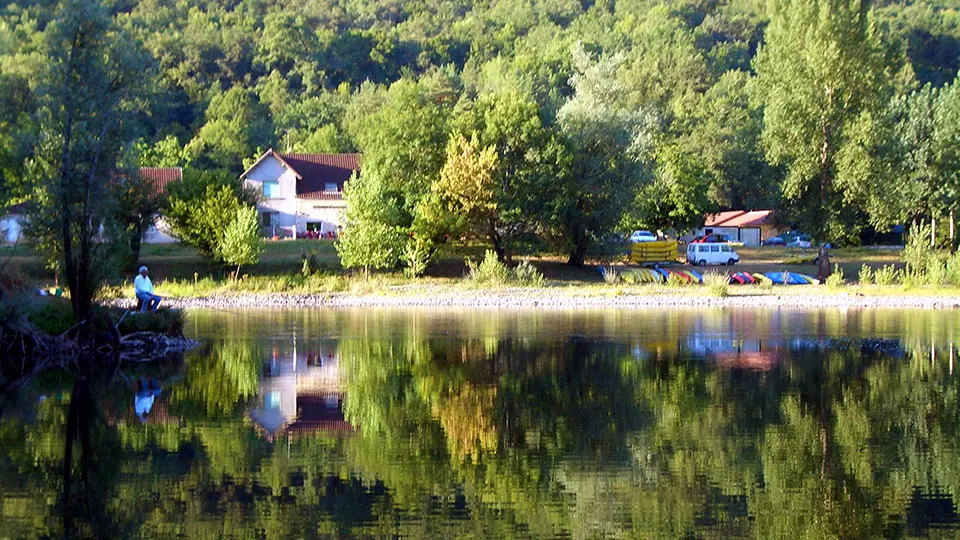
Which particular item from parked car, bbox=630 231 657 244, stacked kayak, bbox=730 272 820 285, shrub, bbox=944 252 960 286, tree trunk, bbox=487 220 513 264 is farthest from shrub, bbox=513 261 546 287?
parked car, bbox=630 231 657 244

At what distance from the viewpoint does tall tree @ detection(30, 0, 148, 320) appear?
86.3 feet

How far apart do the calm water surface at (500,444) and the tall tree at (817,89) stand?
26364mm

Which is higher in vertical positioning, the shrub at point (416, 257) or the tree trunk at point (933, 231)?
the tree trunk at point (933, 231)

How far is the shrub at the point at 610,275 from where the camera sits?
5206 centimetres

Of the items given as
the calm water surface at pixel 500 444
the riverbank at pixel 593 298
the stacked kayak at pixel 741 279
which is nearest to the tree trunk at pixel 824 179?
the stacked kayak at pixel 741 279

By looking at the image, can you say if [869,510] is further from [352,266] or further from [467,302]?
[352,266]

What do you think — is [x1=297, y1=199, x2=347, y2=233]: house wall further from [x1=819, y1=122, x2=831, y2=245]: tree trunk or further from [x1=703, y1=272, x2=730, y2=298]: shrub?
[x1=819, y1=122, x2=831, y2=245]: tree trunk

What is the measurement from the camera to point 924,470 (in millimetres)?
13844

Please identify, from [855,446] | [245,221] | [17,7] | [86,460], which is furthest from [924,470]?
[17,7]

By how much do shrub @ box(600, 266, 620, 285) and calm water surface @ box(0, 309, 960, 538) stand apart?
23440 millimetres

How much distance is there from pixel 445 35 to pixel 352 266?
4281 inches

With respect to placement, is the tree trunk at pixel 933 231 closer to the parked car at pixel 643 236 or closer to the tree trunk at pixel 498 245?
the parked car at pixel 643 236

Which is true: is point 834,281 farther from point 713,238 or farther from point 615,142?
point 713,238

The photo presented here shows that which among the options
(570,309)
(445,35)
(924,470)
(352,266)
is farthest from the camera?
(445,35)
